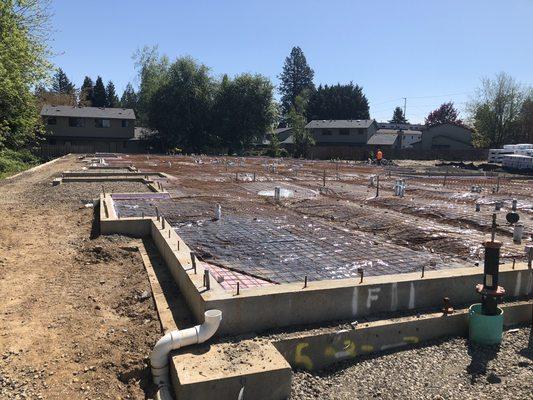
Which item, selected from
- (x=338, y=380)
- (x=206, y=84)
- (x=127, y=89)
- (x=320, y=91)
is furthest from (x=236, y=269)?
(x=127, y=89)

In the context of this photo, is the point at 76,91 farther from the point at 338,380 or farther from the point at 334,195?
the point at 338,380

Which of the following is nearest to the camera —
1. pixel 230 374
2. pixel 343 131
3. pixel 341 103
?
pixel 230 374

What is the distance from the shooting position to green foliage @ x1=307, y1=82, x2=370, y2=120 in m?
73.1

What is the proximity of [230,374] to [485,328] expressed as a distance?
117 inches

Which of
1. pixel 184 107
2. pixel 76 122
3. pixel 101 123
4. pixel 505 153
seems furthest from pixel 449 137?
pixel 76 122

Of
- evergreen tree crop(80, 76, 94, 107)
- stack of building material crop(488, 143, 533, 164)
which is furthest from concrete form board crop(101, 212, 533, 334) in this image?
evergreen tree crop(80, 76, 94, 107)

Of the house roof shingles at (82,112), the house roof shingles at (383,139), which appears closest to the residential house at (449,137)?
the house roof shingles at (383,139)

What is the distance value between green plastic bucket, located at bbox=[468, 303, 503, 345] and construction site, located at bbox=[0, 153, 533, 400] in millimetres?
52

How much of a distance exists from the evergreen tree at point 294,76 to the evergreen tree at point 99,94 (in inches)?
1417

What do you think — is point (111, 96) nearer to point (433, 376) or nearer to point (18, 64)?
point (18, 64)

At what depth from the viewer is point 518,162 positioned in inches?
1256

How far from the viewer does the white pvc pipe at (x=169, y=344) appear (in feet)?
13.0

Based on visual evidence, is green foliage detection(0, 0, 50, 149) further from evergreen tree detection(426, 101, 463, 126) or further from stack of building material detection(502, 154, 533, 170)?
evergreen tree detection(426, 101, 463, 126)

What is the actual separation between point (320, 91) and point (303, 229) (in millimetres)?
70510
